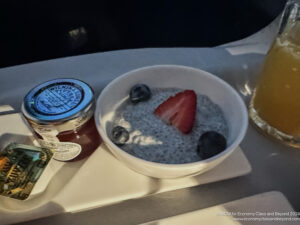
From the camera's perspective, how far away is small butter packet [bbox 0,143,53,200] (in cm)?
49

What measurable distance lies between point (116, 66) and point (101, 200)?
0.34m

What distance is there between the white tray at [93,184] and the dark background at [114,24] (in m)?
0.64

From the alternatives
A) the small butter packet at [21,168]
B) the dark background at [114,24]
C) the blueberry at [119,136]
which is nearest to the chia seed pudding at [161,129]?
the blueberry at [119,136]

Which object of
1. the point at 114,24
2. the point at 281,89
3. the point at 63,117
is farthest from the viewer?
the point at 114,24

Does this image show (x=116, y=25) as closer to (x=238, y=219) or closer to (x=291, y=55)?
(x=291, y=55)

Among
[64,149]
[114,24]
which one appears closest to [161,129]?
[64,149]

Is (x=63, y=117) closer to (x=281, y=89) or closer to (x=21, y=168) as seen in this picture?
(x=21, y=168)

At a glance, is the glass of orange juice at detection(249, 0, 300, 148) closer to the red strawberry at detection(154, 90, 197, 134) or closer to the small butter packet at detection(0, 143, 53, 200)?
the red strawberry at detection(154, 90, 197, 134)

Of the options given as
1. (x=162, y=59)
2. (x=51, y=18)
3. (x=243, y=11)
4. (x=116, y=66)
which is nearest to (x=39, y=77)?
(x=116, y=66)

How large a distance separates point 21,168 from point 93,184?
110mm

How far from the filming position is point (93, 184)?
1.74 feet

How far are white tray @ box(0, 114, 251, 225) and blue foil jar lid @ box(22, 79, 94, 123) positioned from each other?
0.10 metres

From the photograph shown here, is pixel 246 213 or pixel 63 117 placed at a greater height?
pixel 63 117

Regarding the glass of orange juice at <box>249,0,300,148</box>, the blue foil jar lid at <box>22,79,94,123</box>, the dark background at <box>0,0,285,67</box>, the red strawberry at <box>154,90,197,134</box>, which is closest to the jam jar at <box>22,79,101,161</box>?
the blue foil jar lid at <box>22,79,94,123</box>
